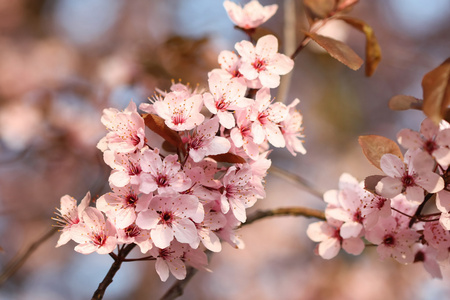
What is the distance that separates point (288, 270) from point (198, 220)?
3.29m

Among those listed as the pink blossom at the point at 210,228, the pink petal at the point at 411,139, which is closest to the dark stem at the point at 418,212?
the pink petal at the point at 411,139

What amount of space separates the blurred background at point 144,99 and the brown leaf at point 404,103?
0.92 meters

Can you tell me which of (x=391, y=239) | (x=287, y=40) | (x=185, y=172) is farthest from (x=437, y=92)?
(x=287, y=40)

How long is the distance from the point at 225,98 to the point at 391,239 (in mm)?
374

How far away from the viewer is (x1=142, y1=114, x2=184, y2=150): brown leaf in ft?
2.36

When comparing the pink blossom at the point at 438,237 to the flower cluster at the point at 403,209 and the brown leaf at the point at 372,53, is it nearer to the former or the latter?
the flower cluster at the point at 403,209

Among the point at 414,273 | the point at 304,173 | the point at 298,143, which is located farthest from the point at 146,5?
the point at 298,143

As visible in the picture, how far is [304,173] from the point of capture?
3510mm

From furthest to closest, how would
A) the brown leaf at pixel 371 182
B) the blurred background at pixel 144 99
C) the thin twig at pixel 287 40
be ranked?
the blurred background at pixel 144 99
the thin twig at pixel 287 40
the brown leaf at pixel 371 182

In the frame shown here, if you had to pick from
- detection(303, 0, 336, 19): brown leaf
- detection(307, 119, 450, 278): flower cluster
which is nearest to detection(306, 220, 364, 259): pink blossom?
detection(307, 119, 450, 278): flower cluster

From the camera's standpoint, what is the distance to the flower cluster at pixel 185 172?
676 millimetres

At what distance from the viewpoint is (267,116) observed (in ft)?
2.52

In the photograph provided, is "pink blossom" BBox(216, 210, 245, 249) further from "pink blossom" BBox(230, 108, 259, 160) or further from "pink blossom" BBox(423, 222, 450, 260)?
"pink blossom" BBox(423, 222, 450, 260)

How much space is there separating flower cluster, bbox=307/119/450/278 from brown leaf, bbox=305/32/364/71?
0.56ft
